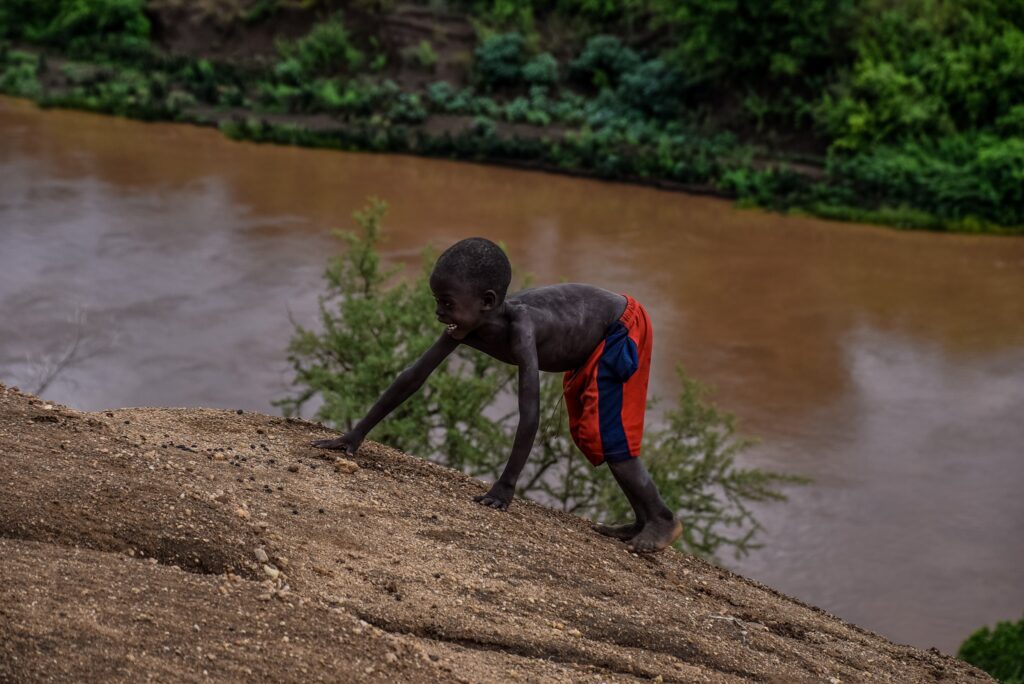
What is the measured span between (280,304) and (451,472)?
35.2 ft

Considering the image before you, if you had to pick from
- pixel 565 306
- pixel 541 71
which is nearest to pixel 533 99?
pixel 541 71

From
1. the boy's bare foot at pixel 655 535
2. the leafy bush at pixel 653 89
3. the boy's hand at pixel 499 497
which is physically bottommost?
the boy's bare foot at pixel 655 535

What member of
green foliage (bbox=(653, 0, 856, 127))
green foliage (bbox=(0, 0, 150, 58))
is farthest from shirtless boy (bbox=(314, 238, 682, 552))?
green foliage (bbox=(0, 0, 150, 58))

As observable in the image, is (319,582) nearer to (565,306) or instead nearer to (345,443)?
(345,443)

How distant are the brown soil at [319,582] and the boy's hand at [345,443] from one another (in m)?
0.08

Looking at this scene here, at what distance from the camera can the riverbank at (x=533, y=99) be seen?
21828 millimetres

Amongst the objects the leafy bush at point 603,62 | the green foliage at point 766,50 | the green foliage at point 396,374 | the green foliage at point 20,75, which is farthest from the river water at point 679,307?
the leafy bush at point 603,62

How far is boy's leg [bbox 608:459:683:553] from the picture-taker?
17.3ft

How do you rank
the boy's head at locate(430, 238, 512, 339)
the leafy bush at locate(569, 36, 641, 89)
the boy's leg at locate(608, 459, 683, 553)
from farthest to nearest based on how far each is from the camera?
1. the leafy bush at locate(569, 36, 641, 89)
2. the boy's leg at locate(608, 459, 683, 553)
3. the boy's head at locate(430, 238, 512, 339)

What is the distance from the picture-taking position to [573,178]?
23.6m

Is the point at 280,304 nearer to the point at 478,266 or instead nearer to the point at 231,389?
the point at 231,389

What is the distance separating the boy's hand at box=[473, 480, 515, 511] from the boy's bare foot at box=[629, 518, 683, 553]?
0.57 m

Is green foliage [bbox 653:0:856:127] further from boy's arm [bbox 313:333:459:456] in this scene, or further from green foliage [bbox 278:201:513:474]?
boy's arm [bbox 313:333:459:456]

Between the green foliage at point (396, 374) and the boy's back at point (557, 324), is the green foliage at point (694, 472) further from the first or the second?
the boy's back at point (557, 324)
